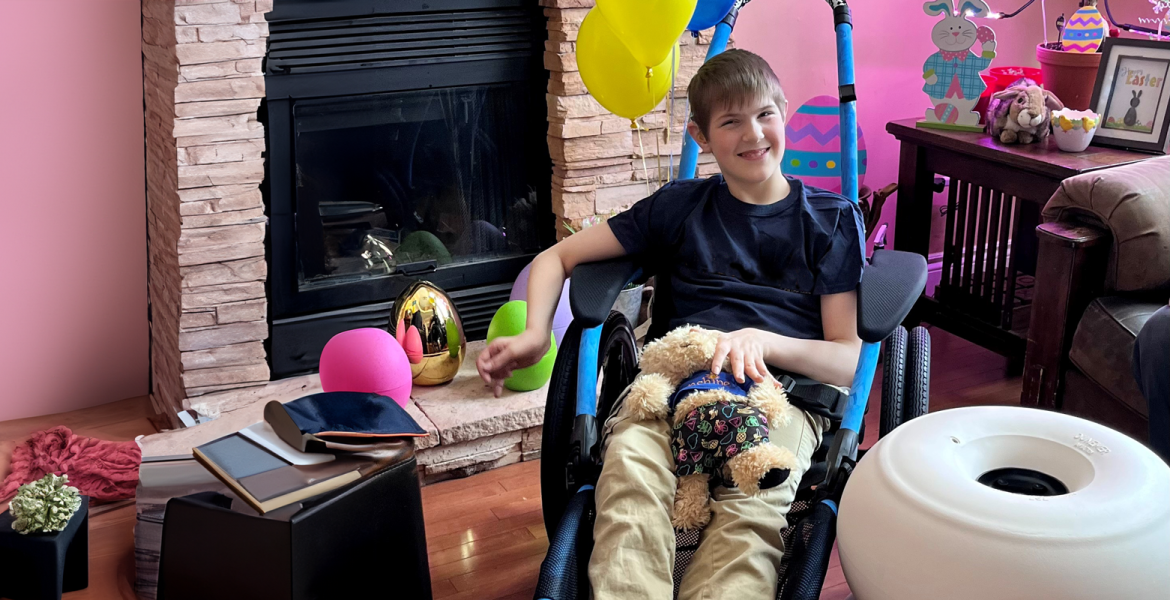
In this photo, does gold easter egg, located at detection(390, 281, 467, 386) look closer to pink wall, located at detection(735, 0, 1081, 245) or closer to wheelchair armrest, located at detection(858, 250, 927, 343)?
A: wheelchair armrest, located at detection(858, 250, 927, 343)

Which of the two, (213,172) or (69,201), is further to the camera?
(69,201)

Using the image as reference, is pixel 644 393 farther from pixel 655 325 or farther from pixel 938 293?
pixel 938 293

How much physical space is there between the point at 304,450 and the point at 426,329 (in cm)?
75

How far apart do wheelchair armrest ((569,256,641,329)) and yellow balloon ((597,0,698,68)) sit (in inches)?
15.5

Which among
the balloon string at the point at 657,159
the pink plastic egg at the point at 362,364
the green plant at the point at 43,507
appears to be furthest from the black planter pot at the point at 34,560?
the balloon string at the point at 657,159

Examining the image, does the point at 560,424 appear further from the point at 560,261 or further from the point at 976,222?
the point at 976,222

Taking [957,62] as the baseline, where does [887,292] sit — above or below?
below

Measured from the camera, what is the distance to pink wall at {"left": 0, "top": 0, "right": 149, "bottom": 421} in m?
2.14

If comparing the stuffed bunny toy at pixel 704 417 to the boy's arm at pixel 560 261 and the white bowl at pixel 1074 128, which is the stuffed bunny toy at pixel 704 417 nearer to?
the boy's arm at pixel 560 261

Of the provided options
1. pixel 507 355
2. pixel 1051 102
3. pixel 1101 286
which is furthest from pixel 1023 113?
pixel 507 355

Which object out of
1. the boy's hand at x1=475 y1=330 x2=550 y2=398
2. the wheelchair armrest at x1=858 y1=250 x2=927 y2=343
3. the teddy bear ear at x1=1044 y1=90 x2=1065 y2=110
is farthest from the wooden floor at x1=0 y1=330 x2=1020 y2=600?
the teddy bear ear at x1=1044 y1=90 x2=1065 y2=110

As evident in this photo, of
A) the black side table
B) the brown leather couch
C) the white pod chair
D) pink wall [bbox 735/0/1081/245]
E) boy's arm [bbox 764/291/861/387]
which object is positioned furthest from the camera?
pink wall [bbox 735/0/1081/245]

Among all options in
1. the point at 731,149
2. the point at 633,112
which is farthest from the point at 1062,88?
the point at 731,149

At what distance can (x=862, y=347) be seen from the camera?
1.43 metres
